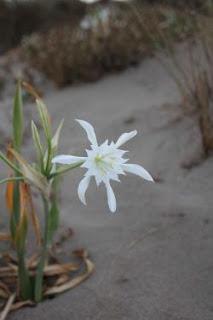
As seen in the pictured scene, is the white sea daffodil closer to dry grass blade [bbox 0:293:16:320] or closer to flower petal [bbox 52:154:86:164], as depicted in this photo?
flower petal [bbox 52:154:86:164]

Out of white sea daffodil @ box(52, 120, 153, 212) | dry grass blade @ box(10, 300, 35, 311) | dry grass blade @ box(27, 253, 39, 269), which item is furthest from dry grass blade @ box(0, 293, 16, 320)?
white sea daffodil @ box(52, 120, 153, 212)

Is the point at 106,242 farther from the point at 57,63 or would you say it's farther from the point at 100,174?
the point at 57,63

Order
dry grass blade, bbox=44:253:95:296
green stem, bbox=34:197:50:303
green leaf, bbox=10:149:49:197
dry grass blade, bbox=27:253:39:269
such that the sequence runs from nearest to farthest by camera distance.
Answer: green leaf, bbox=10:149:49:197 < green stem, bbox=34:197:50:303 < dry grass blade, bbox=44:253:95:296 < dry grass blade, bbox=27:253:39:269

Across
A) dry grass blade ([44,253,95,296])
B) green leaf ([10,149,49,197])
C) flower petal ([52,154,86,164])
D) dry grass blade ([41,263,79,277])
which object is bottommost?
dry grass blade ([44,253,95,296])

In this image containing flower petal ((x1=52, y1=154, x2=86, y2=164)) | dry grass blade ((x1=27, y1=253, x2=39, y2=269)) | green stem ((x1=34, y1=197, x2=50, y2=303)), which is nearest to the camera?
flower petal ((x1=52, y1=154, x2=86, y2=164))

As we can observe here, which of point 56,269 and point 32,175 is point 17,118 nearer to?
point 32,175

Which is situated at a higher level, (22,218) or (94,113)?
(22,218)

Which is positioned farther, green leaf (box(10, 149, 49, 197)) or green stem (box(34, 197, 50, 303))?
green stem (box(34, 197, 50, 303))

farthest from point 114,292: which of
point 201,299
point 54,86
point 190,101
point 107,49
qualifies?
point 54,86

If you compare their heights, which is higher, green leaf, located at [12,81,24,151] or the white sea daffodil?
green leaf, located at [12,81,24,151]
